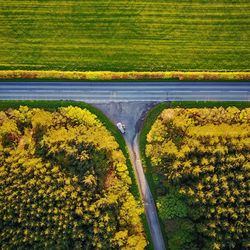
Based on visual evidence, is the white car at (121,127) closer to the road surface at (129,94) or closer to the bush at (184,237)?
the road surface at (129,94)

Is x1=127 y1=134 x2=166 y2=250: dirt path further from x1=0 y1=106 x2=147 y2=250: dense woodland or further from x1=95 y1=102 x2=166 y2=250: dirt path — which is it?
x1=0 y1=106 x2=147 y2=250: dense woodland

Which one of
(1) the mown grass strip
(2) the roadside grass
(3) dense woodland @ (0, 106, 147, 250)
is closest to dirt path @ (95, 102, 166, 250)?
(2) the roadside grass

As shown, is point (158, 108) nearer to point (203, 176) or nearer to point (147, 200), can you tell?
point (203, 176)

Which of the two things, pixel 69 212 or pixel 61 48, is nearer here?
pixel 69 212

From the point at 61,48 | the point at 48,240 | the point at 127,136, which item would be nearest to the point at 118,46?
the point at 61,48

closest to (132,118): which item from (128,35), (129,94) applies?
(129,94)

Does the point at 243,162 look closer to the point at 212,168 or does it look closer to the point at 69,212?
the point at 212,168
